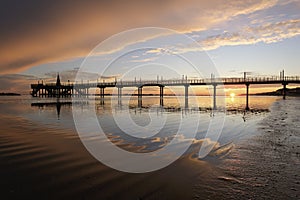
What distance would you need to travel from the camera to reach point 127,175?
753cm

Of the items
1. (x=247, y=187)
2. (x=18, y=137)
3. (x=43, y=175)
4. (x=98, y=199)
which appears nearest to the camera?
(x=98, y=199)

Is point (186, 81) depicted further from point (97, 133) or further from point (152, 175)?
point (152, 175)

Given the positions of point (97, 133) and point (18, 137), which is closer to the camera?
point (18, 137)

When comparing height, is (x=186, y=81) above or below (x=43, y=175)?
above

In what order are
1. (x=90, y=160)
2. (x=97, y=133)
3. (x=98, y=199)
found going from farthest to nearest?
(x=97, y=133)
(x=90, y=160)
(x=98, y=199)

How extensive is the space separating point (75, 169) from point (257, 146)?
30.1 ft

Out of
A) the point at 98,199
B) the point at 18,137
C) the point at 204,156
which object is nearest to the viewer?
the point at 98,199

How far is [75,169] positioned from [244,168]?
602 cm

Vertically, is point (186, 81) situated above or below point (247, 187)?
above

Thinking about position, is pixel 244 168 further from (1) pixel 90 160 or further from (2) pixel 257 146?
(1) pixel 90 160

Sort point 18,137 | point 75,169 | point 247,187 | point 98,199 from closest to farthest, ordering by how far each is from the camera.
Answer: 1. point 98,199
2. point 247,187
3. point 75,169
4. point 18,137

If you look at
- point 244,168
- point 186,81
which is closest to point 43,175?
point 244,168

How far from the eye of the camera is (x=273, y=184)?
6.65m

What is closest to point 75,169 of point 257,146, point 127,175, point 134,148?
point 127,175
